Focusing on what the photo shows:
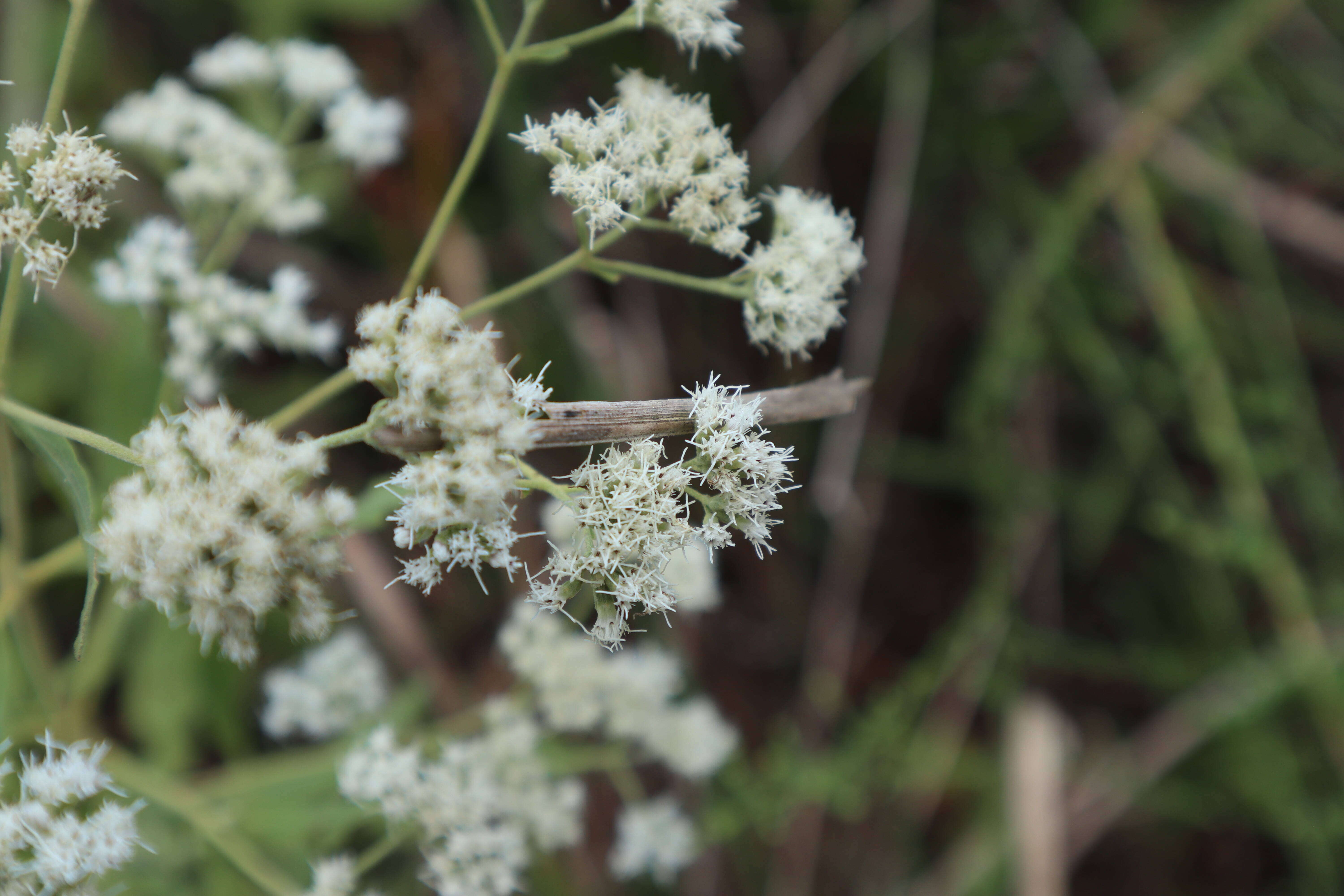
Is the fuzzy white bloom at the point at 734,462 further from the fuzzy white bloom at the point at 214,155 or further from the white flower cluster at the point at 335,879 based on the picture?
the fuzzy white bloom at the point at 214,155

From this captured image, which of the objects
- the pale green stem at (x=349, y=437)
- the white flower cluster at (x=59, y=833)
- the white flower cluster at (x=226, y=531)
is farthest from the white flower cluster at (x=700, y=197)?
the white flower cluster at (x=59, y=833)

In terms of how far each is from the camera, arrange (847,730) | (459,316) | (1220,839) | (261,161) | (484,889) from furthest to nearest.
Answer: (1220,839) < (847,730) < (261,161) < (484,889) < (459,316)

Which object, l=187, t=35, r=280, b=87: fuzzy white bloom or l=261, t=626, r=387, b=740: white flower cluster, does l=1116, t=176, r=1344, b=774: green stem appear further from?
l=187, t=35, r=280, b=87: fuzzy white bloom

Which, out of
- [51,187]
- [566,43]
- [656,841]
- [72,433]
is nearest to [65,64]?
[51,187]

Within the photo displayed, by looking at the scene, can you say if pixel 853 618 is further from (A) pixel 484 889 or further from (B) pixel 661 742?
(A) pixel 484 889

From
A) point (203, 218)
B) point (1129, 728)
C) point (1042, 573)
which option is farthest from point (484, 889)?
point (1129, 728)

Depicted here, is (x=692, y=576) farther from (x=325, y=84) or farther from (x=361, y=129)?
(x=325, y=84)

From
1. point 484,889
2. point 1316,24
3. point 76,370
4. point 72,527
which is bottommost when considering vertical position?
point 484,889
